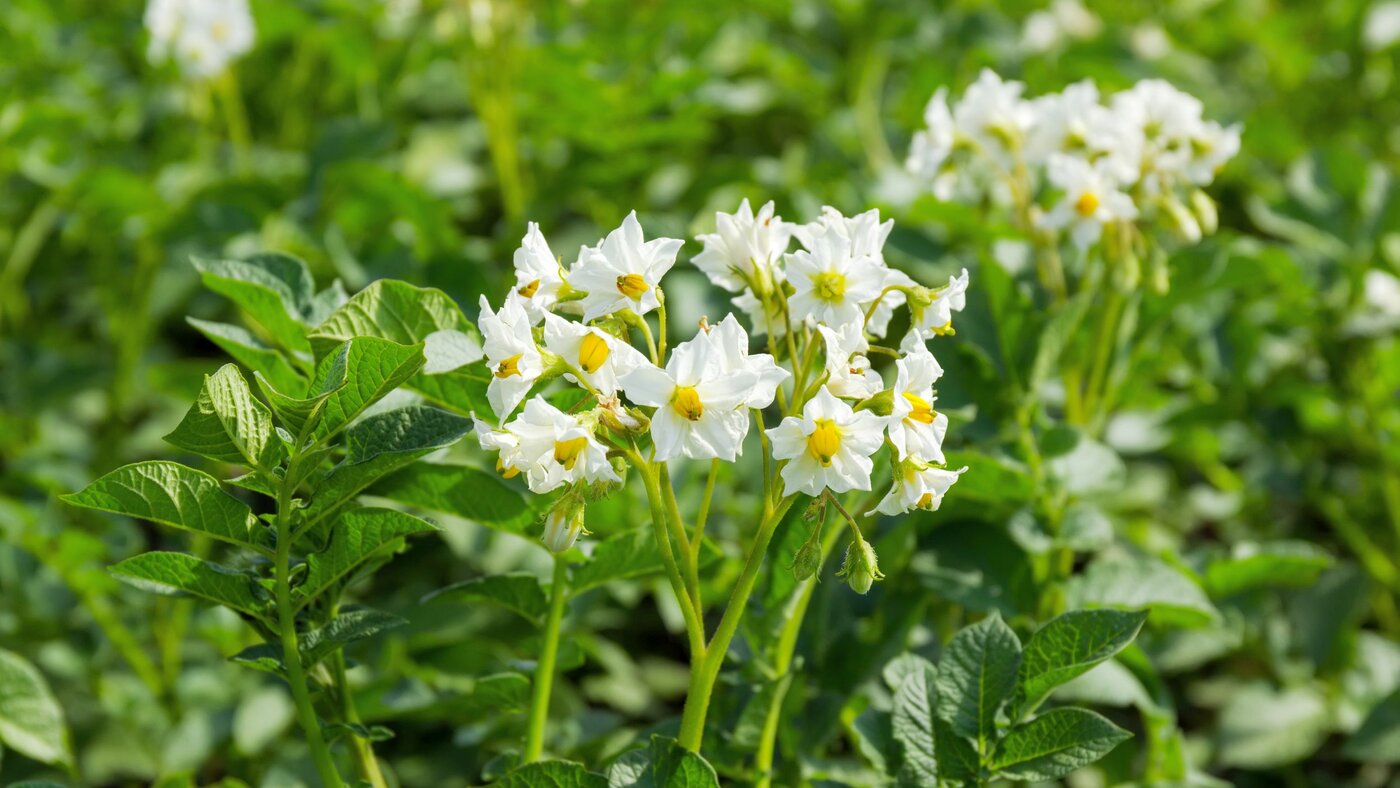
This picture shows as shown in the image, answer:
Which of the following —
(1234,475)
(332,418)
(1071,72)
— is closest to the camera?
(332,418)

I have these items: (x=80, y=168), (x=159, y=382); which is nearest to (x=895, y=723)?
(x=159, y=382)

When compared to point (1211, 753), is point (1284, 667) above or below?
above

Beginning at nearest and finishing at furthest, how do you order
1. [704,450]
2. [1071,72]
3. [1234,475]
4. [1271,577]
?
[704,450] → [1271,577] → [1234,475] → [1071,72]

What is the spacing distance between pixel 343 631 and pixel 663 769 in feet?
0.98

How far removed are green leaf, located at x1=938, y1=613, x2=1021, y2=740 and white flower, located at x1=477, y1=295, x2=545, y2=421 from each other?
48cm

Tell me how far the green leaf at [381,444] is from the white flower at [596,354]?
0.42 feet

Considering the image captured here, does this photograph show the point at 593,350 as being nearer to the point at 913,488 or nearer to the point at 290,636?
the point at 913,488

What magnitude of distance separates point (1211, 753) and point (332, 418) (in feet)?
4.94

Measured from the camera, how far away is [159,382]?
2.09 m

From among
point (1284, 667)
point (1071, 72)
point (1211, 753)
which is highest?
point (1071, 72)

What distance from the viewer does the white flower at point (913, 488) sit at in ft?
3.32

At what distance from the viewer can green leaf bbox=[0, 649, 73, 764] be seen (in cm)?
147

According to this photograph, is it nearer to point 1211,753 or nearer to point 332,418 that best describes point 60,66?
point 332,418

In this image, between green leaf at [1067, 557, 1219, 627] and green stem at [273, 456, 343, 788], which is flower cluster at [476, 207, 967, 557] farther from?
green leaf at [1067, 557, 1219, 627]
